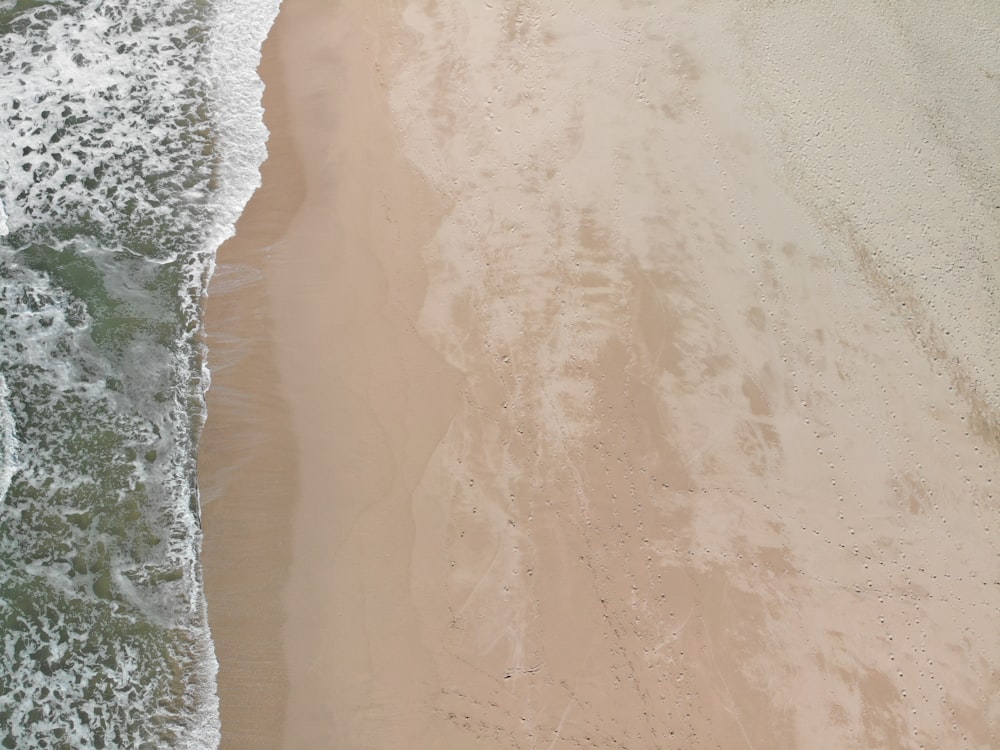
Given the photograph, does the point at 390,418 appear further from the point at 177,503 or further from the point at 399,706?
the point at 399,706

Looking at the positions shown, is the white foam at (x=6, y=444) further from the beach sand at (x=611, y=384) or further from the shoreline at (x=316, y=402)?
the beach sand at (x=611, y=384)

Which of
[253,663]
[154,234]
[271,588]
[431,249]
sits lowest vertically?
[253,663]

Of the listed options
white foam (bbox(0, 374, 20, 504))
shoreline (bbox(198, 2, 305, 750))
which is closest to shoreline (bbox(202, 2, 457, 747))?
shoreline (bbox(198, 2, 305, 750))

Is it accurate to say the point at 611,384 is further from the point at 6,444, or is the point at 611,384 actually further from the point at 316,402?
the point at 6,444

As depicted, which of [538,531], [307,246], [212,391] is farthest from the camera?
[307,246]

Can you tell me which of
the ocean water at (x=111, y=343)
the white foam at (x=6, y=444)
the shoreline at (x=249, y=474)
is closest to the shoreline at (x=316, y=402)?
the shoreline at (x=249, y=474)

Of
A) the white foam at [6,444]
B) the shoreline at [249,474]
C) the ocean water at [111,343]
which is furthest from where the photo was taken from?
the white foam at [6,444]

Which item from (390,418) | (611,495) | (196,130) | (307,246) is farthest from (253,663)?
(196,130)

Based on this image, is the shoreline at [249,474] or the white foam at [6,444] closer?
the shoreline at [249,474]
